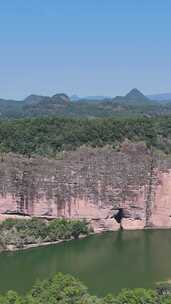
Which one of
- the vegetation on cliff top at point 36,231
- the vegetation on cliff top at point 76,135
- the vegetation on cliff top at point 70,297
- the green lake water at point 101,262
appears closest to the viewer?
the vegetation on cliff top at point 70,297

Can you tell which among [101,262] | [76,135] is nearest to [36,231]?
[101,262]

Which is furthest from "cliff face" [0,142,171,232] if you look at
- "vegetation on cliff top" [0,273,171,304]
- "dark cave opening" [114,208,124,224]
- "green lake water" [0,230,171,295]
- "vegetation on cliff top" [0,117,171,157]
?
"vegetation on cliff top" [0,273,171,304]

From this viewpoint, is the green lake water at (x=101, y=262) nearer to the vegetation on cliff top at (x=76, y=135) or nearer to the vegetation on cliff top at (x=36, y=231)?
the vegetation on cliff top at (x=36, y=231)

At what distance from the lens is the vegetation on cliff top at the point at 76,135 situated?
24.7 meters

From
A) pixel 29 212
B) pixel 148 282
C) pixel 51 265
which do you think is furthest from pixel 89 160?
pixel 148 282

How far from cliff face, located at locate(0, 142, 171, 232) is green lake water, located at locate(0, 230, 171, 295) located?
32.0 inches

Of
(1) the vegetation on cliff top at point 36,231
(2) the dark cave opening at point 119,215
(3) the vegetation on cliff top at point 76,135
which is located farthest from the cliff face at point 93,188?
(3) the vegetation on cliff top at point 76,135

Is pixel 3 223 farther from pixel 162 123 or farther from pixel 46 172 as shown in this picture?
pixel 162 123

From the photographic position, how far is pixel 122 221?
76.5 ft

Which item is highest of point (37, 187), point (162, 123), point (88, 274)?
point (162, 123)

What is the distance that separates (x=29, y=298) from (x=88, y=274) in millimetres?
5720

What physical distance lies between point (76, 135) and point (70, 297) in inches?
501

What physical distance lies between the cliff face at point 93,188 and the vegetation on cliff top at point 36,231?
3.12 ft

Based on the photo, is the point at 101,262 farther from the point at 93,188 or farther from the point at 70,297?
the point at 70,297
